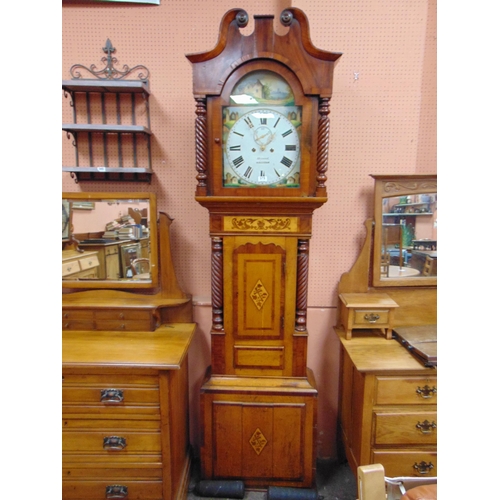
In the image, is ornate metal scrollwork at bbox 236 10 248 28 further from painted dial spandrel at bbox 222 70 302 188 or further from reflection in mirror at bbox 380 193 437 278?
reflection in mirror at bbox 380 193 437 278

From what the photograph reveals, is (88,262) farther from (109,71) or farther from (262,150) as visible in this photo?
(262,150)

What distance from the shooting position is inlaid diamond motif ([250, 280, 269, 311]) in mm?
1641

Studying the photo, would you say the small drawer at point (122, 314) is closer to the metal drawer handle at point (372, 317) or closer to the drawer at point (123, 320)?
the drawer at point (123, 320)

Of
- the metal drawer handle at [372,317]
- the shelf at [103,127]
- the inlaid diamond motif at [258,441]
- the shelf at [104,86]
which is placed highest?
the shelf at [104,86]

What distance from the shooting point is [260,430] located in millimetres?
1705

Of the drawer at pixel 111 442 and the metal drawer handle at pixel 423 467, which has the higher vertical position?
the drawer at pixel 111 442

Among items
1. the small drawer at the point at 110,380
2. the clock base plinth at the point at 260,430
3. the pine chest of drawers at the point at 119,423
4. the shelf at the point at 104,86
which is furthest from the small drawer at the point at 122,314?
the shelf at the point at 104,86

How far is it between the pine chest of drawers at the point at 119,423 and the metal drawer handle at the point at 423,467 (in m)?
1.24

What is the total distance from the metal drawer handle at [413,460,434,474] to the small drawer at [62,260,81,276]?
212cm

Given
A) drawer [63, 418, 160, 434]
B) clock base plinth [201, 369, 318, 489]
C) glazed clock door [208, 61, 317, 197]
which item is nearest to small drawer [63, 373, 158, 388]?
drawer [63, 418, 160, 434]

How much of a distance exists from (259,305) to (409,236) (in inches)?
39.1

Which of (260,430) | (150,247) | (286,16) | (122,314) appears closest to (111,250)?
(150,247)

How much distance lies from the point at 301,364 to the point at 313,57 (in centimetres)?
148

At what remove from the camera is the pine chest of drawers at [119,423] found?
5.08ft
